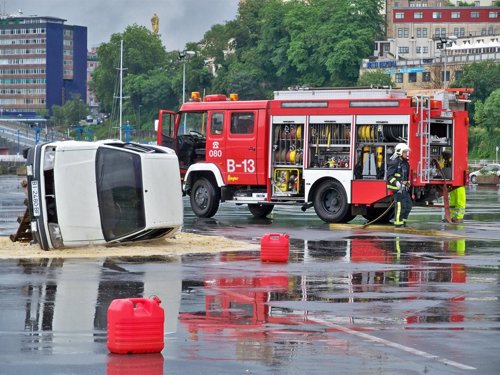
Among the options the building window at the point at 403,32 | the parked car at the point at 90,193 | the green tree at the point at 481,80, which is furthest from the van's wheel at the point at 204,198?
the building window at the point at 403,32

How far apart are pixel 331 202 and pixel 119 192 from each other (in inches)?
383

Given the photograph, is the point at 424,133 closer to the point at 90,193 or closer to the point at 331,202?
the point at 331,202

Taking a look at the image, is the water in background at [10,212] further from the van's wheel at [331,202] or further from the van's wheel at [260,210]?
the van's wheel at [331,202]

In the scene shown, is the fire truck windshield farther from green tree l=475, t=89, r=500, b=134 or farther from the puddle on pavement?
green tree l=475, t=89, r=500, b=134

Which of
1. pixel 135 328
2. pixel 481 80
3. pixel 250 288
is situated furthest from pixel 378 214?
pixel 481 80

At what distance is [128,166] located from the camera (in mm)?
21906

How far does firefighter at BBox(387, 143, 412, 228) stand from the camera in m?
28.2

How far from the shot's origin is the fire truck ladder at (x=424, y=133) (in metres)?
29.6

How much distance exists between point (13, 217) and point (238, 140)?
5.51 m

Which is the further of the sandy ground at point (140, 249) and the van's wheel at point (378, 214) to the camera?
the van's wheel at point (378, 214)

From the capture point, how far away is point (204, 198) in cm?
3328

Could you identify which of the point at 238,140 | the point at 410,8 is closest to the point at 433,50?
the point at 410,8

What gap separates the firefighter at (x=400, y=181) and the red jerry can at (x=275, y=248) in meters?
8.34

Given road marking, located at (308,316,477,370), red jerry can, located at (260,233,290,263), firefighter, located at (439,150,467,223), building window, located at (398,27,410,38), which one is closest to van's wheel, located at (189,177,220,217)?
firefighter, located at (439,150,467,223)
